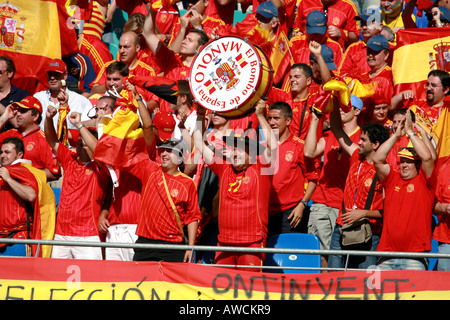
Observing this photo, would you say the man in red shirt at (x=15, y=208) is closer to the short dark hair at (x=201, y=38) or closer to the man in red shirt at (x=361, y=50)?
the short dark hair at (x=201, y=38)

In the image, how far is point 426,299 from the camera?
22.2ft

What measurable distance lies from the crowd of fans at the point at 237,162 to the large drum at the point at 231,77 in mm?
101

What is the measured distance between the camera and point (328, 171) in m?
8.84

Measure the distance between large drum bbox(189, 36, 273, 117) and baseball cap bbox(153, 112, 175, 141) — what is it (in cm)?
44

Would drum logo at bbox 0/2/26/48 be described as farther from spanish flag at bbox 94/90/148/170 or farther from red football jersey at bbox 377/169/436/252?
red football jersey at bbox 377/169/436/252

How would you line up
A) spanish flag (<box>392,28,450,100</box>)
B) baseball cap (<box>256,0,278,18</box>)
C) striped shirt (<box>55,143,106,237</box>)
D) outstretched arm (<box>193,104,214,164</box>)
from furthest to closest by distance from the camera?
baseball cap (<box>256,0,278,18</box>)
spanish flag (<box>392,28,450,100</box>)
striped shirt (<box>55,143,106,237</box>)
outstretched arm (<box>193,104,214,164</box>)

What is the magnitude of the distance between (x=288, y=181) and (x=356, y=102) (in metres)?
1.28

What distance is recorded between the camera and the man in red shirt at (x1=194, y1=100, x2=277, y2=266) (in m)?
7.83

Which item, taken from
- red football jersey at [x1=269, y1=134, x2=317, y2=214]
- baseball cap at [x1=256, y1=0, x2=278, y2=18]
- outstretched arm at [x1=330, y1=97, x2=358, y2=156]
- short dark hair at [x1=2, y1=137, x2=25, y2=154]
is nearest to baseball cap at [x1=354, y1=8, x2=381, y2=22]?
baseball cap at [x1=256, y1=0, x2=278, y2=18]

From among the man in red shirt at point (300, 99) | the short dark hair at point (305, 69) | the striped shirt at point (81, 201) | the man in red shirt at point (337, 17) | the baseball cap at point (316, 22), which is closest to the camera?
the striped shirt at point (81, 201)

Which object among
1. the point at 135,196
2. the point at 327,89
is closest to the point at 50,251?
the point at 135,196

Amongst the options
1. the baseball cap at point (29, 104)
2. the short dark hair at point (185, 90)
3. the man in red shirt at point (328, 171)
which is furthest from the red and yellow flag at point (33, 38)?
the man in red shirt at point (328, 171)

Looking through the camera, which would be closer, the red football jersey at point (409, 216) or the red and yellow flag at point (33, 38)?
the red football jersey at point (409, 216)

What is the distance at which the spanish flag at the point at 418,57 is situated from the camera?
9875 millimetres
